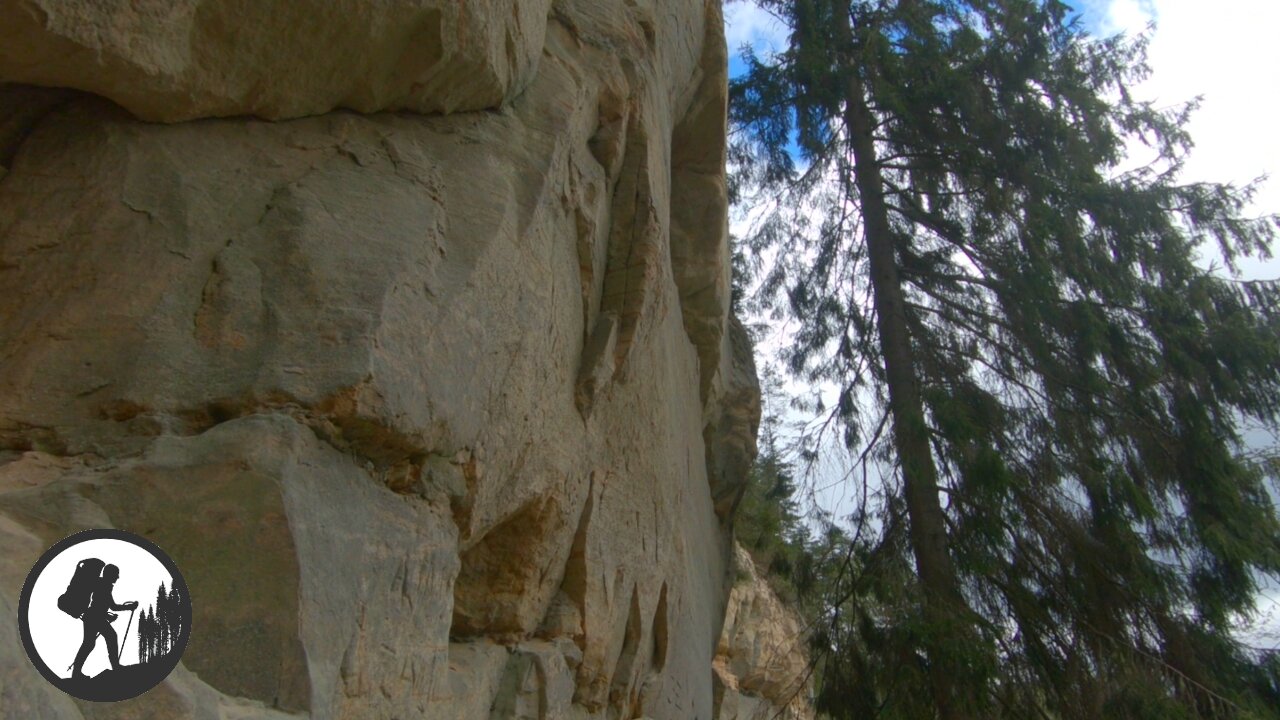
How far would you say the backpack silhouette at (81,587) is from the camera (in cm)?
258

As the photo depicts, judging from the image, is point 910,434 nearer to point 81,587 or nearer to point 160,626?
point 160,626

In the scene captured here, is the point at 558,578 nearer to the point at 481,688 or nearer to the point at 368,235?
the point at 481,688

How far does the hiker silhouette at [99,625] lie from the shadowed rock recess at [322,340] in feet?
0.44

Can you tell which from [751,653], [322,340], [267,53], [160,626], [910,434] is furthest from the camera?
[751,653]

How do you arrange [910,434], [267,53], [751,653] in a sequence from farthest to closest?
[751,653]
[910,434]
[267,53]

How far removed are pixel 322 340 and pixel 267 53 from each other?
4.20 feet

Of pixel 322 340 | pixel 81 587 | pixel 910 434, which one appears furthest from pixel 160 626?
pixel 910 434

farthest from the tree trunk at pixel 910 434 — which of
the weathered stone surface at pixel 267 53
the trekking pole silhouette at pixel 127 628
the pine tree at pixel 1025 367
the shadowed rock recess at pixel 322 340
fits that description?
the trekking pole silhouette at pixel 127 628

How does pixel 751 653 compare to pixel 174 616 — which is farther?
pixel 751 653

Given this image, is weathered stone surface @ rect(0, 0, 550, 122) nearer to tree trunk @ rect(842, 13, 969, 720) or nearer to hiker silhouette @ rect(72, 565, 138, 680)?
hiker silhouette @ rect(72, 565, 138, 680)

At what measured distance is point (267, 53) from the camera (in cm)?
399

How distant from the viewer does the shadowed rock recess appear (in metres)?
3.02

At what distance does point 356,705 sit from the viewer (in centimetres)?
331

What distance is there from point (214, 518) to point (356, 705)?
2.58 feet
